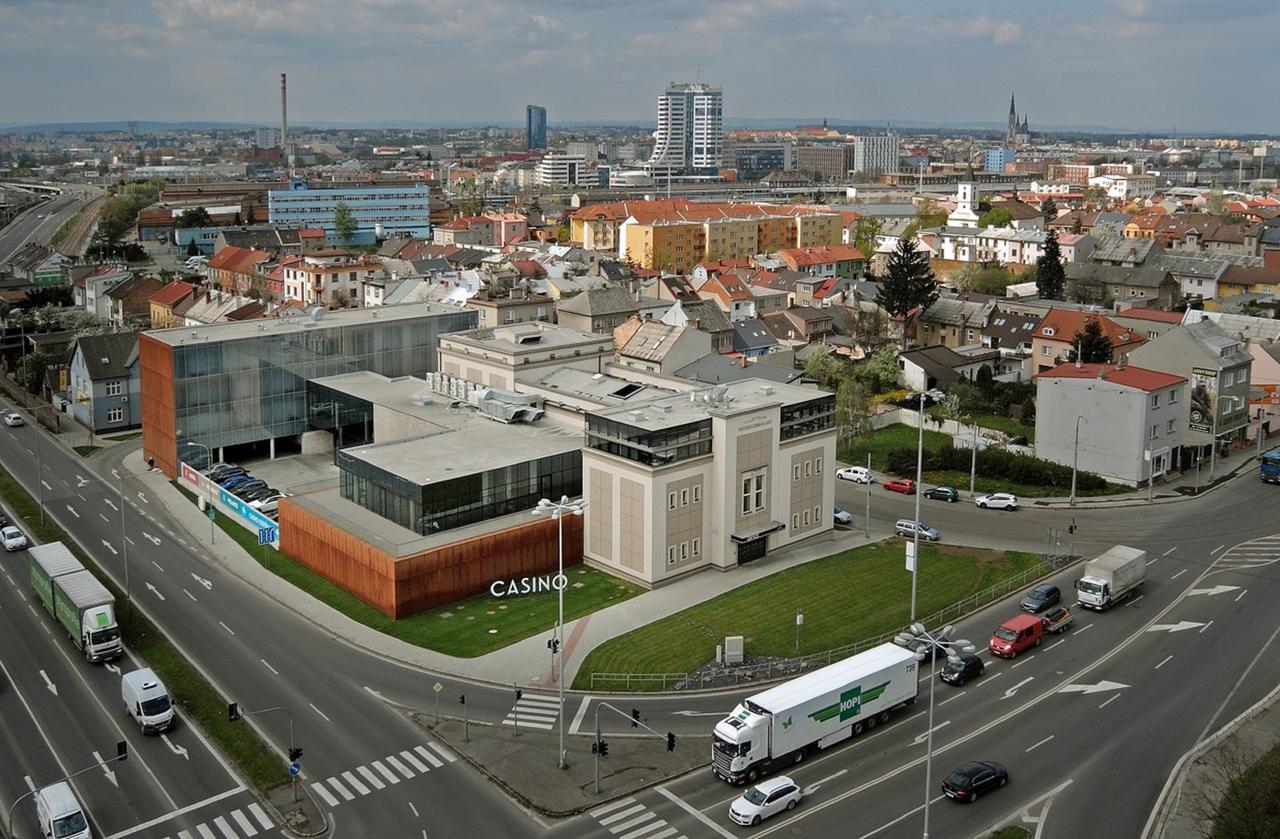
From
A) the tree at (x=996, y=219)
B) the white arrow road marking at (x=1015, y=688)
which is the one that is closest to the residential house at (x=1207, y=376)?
the white arrow road marking at (x=1015, y=688)

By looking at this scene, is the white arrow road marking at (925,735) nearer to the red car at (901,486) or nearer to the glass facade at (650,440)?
the glass facade at (650,440)

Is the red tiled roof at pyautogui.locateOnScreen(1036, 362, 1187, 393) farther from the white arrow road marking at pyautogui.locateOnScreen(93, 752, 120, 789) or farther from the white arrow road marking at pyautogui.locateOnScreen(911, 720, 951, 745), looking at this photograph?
the white arrow road marking at pyautogui.locateOnScreen(93, 752, 120, 789)

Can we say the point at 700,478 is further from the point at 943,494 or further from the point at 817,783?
the point at 817,783

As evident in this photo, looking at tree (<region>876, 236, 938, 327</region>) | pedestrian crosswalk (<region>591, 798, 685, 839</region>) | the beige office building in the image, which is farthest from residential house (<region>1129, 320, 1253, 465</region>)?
pedestrian crosswalk (<region>591, 798, 685, 839</region>)

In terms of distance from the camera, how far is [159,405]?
65562mm

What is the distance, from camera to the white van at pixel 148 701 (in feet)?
119

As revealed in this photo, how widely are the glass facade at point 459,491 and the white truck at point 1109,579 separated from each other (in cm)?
2237

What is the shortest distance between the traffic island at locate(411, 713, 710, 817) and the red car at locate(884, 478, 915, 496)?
100ft

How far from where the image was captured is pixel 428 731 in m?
36.5

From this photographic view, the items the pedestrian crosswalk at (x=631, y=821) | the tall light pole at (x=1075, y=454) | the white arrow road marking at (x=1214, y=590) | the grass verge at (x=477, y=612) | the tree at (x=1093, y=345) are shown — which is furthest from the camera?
the tree at (x=1093, y=345)

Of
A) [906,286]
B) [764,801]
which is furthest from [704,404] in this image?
[906,286]

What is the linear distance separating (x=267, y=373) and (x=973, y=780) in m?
48.8

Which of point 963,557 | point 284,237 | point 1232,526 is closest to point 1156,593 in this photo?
point 963,557

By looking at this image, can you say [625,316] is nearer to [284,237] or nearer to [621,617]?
[621,617]
